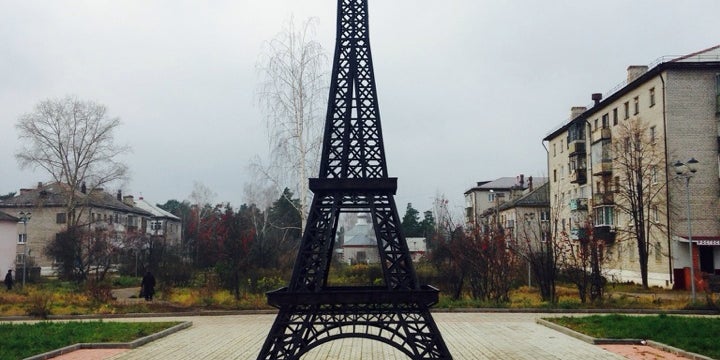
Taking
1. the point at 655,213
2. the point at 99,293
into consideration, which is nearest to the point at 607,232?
the point at 655,213

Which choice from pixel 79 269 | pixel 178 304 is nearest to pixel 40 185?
pixel 79 269

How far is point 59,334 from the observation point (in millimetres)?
15492

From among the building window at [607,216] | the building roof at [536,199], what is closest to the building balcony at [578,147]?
the building window at [607,216]

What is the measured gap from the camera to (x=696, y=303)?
21953mm

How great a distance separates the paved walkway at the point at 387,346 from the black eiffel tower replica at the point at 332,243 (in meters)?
3.14

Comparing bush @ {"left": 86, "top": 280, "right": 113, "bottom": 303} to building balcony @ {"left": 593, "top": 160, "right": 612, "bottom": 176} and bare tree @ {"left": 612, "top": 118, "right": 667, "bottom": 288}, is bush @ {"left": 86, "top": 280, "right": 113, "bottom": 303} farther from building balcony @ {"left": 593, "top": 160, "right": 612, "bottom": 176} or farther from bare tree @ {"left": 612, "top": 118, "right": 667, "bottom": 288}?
building balcony @ {"left": 593, "top": 160, "right": 612, "bottom": 176}

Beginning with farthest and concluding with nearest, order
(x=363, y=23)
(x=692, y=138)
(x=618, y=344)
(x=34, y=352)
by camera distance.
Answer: (x=692, y=138)
(x=618, y=344)
(x=34, y=352)
(x=363, y=23)

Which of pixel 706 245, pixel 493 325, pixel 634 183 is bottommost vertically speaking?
pixel 493 325

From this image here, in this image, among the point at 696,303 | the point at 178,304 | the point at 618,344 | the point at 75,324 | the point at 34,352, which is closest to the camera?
the point at 34,352

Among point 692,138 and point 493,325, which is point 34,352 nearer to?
point 493,325

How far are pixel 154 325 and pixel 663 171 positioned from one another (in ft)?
93.5

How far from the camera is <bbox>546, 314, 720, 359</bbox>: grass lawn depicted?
13.5 metres

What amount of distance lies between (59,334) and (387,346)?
815 cm

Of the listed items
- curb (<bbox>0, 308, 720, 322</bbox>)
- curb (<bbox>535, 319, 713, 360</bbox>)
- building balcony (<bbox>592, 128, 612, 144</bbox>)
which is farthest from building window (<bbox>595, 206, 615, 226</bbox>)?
curb (<bbox>535, 319, 713, 360</bbox>)
